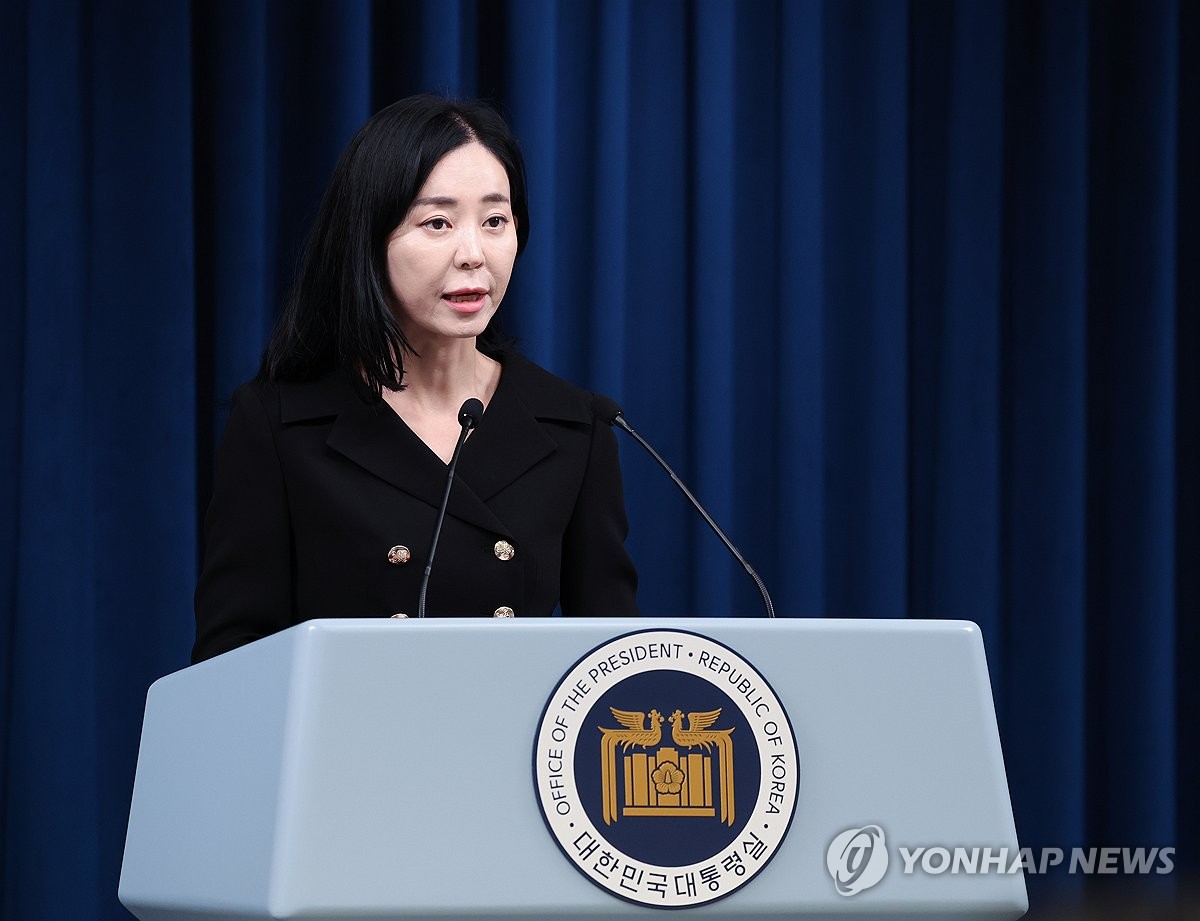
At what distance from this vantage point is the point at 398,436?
5.07 ft

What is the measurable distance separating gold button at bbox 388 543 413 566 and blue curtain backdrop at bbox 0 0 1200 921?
1127 mm

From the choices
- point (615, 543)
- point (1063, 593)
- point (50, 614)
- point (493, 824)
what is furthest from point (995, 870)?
point (1063, 593)

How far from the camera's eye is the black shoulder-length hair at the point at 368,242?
1.55 m

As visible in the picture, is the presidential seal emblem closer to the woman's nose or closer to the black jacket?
the black jacket

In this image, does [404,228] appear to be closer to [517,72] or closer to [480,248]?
[480,248]

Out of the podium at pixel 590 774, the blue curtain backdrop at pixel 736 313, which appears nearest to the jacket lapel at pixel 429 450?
the podium at pixel 590 774

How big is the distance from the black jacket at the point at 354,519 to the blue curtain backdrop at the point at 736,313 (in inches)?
40.5

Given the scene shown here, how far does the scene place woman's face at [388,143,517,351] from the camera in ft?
5.03

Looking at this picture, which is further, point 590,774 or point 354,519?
point 354,519

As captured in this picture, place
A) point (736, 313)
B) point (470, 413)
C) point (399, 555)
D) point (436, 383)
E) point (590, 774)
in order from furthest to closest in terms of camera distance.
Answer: point (736, 313), point (436, 383), point (399, 555), point (470, 413), point (590, 774)

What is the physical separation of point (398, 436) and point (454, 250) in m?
0.19

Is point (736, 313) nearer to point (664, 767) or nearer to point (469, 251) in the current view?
point (469, 251)

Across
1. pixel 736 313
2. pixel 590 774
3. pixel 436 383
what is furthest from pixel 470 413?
pixel 736 313

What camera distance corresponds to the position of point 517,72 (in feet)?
8.90
